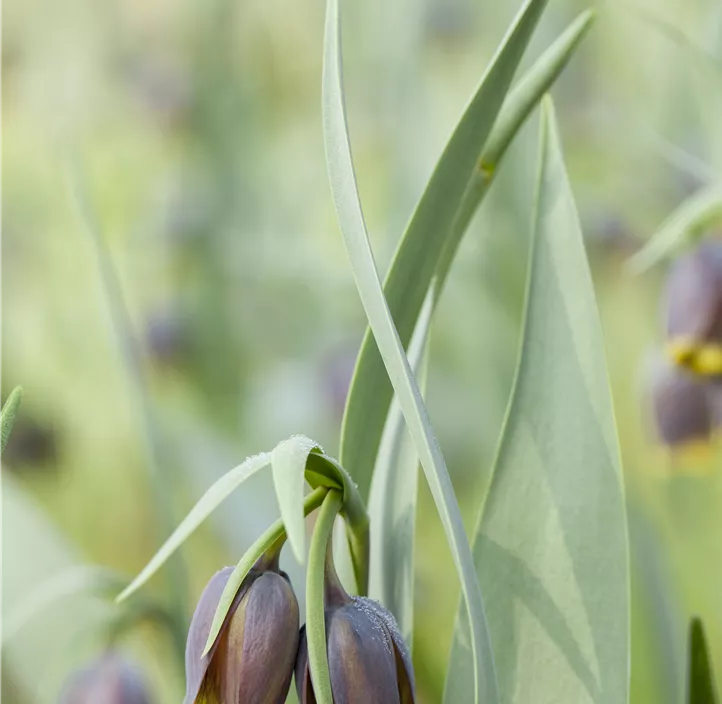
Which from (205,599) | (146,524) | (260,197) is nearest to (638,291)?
(260,197)

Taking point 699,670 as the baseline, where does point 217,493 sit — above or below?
above

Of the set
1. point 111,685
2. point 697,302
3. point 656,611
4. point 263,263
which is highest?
point 263,263

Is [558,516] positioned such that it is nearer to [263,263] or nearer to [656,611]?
[656,611]

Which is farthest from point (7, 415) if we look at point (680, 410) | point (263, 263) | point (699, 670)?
point (263, 263)

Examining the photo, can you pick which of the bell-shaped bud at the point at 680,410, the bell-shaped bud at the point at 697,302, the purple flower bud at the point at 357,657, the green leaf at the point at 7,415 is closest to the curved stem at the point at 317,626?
the purple flower bud at the point at 357,657

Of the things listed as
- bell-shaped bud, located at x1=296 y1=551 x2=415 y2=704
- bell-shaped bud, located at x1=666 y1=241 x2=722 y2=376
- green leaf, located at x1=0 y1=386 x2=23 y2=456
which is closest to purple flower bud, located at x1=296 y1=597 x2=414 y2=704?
bell-shaped bud, located at x1=296 y1=551 x2=415 y2=704

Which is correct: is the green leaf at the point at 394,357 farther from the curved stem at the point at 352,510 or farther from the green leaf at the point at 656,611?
the green leaf at the point at 656,611
